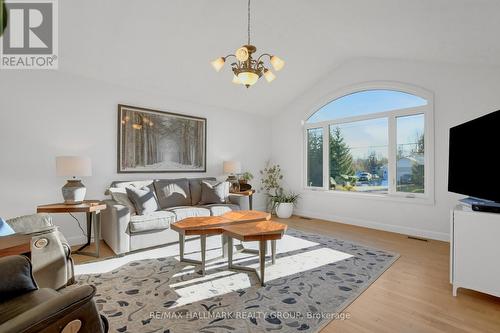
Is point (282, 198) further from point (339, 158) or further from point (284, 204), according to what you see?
point (339, 158)

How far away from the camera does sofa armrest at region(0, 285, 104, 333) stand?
2.88 feet

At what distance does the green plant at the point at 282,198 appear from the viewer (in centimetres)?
581

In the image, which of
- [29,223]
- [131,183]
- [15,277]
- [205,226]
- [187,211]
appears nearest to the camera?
[15,277]

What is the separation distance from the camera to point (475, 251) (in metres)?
2.32

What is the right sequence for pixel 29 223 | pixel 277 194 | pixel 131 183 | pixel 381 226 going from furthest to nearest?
1. pixel 277 194
2. pixel 381 226
3. pixel 131 183
4. pixel 29 223

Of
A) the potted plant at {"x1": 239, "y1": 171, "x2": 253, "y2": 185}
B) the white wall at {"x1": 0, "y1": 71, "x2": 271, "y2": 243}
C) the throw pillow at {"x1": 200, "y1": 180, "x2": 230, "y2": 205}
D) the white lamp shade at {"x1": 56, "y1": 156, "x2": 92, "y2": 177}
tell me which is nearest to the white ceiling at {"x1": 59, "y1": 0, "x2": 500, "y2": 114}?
the white wall at {"x1": 0, "y1": 71, "x2": 271, "y2": 243}

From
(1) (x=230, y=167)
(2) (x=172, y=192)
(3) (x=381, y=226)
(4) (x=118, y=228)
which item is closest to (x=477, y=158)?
(3) (x=381, y=226)

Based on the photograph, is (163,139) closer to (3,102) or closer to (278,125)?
(3,102)

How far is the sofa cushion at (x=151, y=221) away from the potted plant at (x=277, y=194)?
2733mm

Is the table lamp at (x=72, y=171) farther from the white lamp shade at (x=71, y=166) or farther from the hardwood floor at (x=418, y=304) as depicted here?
the hardwood floor at (x=418, y=304)

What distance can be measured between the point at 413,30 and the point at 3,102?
5.23 m

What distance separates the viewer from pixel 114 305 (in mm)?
2189

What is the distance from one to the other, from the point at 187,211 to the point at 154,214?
1.61ft

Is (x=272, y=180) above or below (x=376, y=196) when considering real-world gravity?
above
